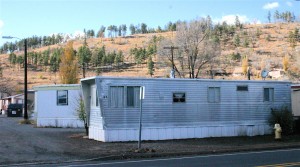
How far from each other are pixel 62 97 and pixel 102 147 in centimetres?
1187

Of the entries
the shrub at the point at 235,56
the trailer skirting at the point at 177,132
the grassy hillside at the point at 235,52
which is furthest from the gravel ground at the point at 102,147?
the shrub at the point at 235,56

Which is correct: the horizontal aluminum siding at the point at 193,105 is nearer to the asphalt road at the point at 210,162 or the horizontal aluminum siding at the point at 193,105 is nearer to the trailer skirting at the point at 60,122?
the asphalt road at the point at 210,162

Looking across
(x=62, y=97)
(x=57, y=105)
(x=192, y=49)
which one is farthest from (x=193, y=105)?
(x=192, y=49)

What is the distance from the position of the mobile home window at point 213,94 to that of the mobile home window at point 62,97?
1064cm

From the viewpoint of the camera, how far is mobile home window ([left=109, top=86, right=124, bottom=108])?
19.5 metres

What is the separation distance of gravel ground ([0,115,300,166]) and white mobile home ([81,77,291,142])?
2.69ft

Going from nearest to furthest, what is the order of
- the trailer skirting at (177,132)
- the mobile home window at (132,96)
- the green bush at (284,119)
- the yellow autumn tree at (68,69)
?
the trailer skirting at (177,132) → the mobile home window at (132,96) → the green bush at (284,119) → the yellow autumn tree at (68,69)

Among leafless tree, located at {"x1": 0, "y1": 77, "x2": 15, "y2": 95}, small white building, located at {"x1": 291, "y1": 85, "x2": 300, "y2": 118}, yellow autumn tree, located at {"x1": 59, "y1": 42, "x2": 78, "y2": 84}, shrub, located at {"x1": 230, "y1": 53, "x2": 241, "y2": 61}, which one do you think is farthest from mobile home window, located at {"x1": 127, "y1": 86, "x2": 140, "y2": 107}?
shrub, located at {"x1": 230, "y1": 53, "x2": 241, "y2": 61}

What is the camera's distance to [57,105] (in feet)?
93.5

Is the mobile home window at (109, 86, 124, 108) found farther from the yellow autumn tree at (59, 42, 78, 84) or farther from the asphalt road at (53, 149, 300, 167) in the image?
the yellow autumn tree at (59, 42, 78, 84)

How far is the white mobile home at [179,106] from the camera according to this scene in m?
19.5

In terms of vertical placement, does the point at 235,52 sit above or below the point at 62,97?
above

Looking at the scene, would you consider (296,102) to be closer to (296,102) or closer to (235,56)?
(296,102)

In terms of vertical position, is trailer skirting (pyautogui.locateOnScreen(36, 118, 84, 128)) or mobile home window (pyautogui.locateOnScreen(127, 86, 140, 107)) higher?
mobile home window (pyautogui.locateOnScreen(127, 86, 140, 107))
